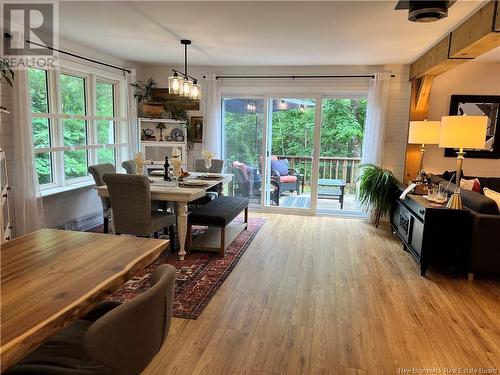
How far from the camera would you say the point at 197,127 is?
20.0ft

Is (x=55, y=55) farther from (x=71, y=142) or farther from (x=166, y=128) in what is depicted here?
(x=166, y=128)

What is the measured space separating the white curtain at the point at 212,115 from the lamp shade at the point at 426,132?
9.94 feet

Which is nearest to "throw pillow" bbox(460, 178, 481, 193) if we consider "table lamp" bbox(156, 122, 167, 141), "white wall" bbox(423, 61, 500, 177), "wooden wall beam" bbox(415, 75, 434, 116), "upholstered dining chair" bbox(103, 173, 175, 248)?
"white wall" bbox(423, 61, 500, 177)

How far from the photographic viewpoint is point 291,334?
2412 millimetres

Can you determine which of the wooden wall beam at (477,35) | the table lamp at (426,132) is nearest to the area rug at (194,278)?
the table lamp at (426,132)

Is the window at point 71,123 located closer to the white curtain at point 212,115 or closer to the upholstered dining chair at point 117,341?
the white curtain at point 212,115

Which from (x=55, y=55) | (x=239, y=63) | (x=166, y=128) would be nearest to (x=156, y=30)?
(x=55, y=55)

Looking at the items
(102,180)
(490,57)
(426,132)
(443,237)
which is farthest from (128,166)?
(490,57)

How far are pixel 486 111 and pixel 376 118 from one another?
157 cm

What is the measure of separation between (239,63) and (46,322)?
5.08 meters

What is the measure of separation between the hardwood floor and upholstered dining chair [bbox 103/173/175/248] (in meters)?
1.00

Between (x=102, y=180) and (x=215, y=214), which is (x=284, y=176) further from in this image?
(x=102, y=180)

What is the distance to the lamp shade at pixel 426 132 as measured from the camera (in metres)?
4.43

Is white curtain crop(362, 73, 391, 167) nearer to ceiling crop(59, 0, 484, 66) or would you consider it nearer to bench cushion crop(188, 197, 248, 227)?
ceiling crop(59, 0, 484, 66)
